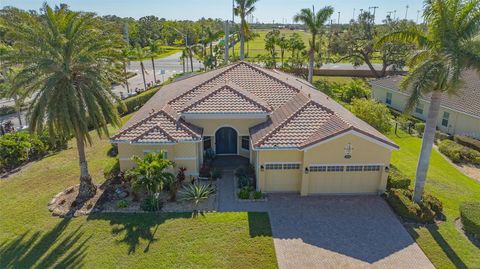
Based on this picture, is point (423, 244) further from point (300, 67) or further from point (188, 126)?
point (300, 67)

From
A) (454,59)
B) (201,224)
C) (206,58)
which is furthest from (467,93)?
(206,58)

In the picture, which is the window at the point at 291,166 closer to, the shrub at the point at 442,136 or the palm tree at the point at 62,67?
the palm tree at the point at 62,67

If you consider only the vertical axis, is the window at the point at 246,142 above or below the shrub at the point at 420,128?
above

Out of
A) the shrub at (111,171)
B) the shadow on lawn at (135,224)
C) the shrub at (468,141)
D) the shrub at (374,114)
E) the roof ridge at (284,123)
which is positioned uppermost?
the roof ridge at (284,123)

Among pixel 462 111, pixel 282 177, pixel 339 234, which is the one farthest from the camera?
pixel 462 111

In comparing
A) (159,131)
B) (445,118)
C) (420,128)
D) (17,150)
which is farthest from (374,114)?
(17,150)

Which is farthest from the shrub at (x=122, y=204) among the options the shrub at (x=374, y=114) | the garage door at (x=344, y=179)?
the shrub at (x=374, y=114)

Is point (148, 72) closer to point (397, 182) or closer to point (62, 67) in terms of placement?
point (62, 67)
